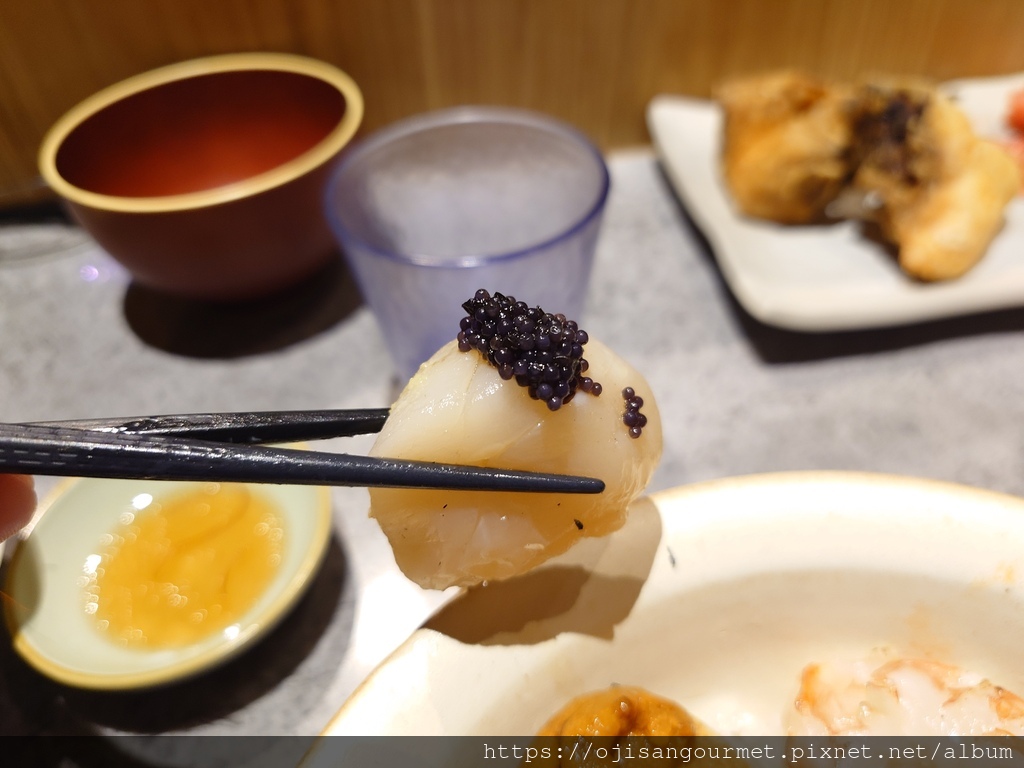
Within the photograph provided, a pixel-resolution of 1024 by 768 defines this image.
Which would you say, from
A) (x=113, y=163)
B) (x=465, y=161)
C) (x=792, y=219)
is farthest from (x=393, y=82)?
(x=792, y=219)

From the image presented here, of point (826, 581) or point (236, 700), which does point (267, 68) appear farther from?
point (826, 581)

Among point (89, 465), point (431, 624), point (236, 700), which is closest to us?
point (89, 465)

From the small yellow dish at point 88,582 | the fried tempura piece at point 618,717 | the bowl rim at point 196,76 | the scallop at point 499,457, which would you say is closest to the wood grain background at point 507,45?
the bowl rim at point 196,76

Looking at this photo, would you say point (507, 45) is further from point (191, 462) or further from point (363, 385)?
point (191, 462)

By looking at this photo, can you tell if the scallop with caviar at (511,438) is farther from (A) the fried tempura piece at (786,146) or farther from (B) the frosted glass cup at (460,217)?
(A) the fried tempura piece at (786,146)

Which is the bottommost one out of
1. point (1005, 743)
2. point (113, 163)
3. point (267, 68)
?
point (1005, 743)

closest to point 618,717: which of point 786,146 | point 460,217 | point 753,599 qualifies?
point 753,599

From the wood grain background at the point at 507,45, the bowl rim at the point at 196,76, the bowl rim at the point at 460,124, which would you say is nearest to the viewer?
the bowl rim at the point at 460,124
